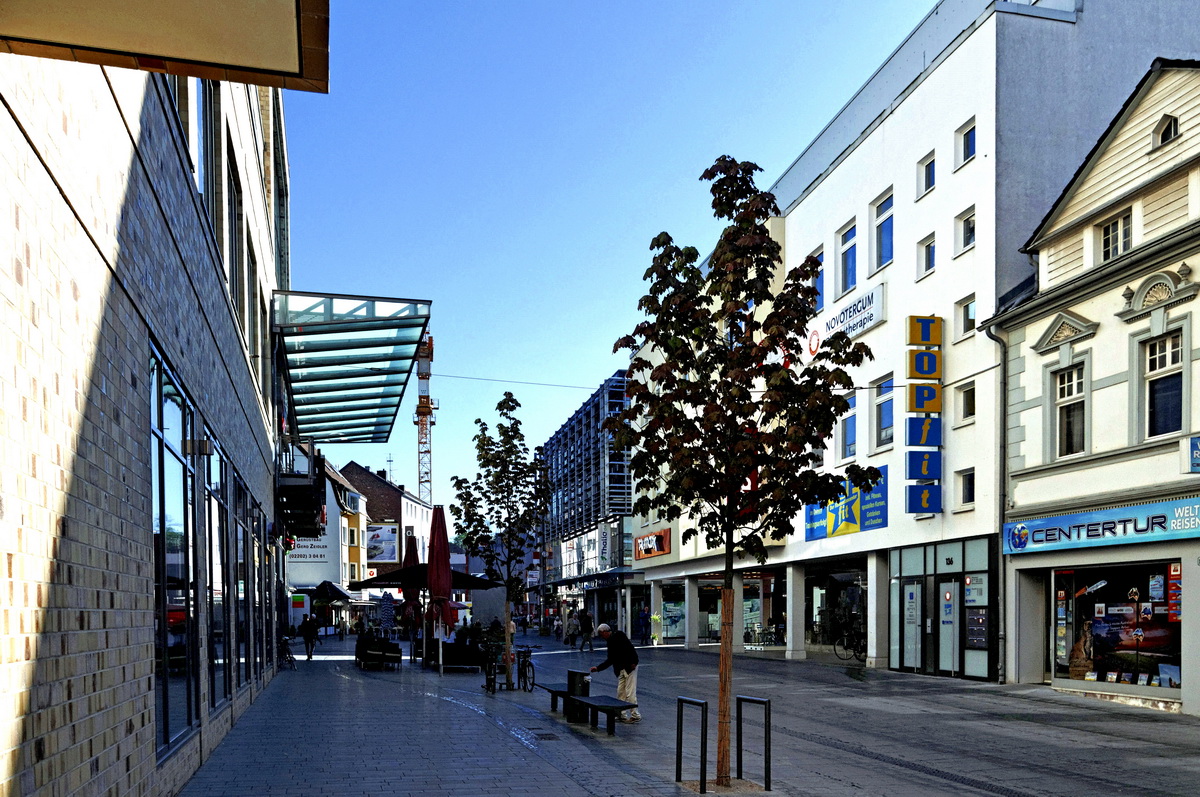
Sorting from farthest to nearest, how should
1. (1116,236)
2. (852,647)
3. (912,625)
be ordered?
(852,647)
(912,625)
(1116,236)

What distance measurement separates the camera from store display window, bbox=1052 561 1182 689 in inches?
754

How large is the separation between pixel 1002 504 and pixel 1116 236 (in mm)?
5737

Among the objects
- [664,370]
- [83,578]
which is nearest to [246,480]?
[664,370]

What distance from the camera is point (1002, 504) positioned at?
23.7 metres

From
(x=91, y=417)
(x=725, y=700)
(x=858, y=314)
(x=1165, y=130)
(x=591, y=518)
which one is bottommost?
(x=591, y=518)

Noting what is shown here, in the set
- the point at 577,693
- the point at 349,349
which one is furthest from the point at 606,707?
the point at 349,349

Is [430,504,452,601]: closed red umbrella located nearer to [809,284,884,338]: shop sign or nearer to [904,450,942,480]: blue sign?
[904,450,942,480]: blue sign

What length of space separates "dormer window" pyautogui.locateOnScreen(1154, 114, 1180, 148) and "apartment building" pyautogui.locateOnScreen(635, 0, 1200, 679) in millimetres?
4836

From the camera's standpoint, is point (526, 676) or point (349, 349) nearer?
point (526, 676)

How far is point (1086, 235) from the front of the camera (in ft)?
70.7

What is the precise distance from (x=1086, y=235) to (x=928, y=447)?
6464 millimetres

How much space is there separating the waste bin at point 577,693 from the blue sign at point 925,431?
11.8 m

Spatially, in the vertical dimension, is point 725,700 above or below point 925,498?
below

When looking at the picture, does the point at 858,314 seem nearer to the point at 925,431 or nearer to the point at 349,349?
the point at 925,431
